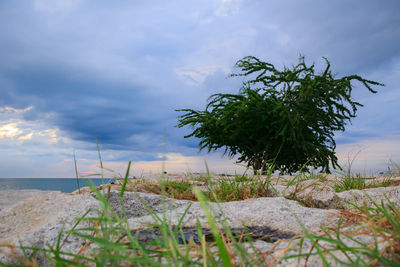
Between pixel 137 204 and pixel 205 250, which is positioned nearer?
pixel 205 250

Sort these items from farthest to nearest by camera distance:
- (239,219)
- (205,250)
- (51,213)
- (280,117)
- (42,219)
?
(280,117) < (51,213) < (42,219) < (239,219) < (205,250)

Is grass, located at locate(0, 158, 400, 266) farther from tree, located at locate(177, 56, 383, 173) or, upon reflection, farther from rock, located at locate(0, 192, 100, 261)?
tree, located at locate(177, 56, 383, 173)

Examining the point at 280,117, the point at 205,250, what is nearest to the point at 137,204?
the point at 205,250

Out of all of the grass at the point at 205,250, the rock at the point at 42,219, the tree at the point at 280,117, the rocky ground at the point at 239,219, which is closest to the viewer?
the grass at the point at 205,250

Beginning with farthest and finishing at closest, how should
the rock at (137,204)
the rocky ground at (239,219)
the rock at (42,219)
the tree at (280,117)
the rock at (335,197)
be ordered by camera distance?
the tree at (280,117) < the rock at (335,197) < the rock at (137,204) < the rock at (42,219) < the rocky ground at (239,219)

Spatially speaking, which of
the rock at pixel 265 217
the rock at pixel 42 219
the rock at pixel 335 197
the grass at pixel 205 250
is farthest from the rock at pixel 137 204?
the rock at pixel 335 197

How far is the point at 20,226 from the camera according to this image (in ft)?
6.91

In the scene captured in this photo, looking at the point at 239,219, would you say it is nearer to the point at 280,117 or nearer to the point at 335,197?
the point at 335,197

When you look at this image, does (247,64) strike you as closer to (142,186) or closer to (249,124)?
(249,124)

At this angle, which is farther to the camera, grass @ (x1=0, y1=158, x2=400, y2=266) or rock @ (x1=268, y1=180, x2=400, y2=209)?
rock @ (x1=268, y1=180, x2=400, y2=209)

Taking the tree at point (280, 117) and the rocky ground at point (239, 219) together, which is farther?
the tree at point (280, 117)

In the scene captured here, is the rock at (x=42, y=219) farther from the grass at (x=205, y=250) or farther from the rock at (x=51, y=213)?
the grass at (x=205, y=250)

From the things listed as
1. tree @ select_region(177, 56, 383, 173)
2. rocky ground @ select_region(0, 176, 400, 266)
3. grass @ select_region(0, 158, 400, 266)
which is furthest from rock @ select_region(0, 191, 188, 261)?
tree @ select_region(177, 56, 383, 173)

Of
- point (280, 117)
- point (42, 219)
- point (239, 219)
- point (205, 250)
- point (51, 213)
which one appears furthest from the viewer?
point (280, 117)
